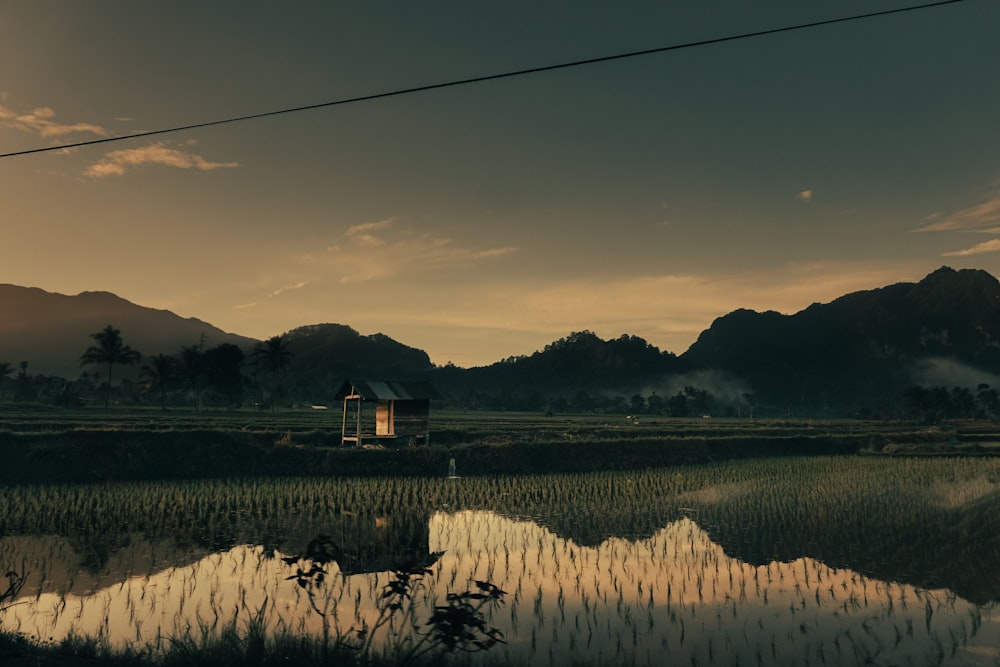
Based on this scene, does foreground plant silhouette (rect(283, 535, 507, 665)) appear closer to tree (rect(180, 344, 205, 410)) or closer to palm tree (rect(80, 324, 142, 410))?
tree (rect(180, 344, 205, 410))

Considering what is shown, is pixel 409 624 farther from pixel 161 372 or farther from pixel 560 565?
pixel 161 372

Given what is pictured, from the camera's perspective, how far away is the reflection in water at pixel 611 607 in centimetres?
1066

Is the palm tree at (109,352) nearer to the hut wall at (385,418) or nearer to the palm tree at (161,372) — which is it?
the palm tree at (161,372)

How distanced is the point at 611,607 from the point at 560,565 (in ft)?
11.4

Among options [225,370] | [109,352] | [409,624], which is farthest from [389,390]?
[109,352]

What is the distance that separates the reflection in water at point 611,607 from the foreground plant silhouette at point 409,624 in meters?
0.67

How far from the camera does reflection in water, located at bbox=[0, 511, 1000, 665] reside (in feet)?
35.0

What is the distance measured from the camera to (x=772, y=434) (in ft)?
182

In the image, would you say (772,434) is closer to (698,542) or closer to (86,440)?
(698,542)

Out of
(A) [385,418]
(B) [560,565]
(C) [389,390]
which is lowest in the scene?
(B) [560,565]

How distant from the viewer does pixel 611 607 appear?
1293 centimetres

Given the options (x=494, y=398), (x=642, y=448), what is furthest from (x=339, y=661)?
(x=494, y=398)

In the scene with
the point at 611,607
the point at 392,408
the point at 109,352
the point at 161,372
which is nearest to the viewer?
the point at 611,607

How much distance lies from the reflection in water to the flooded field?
2.4 inches
